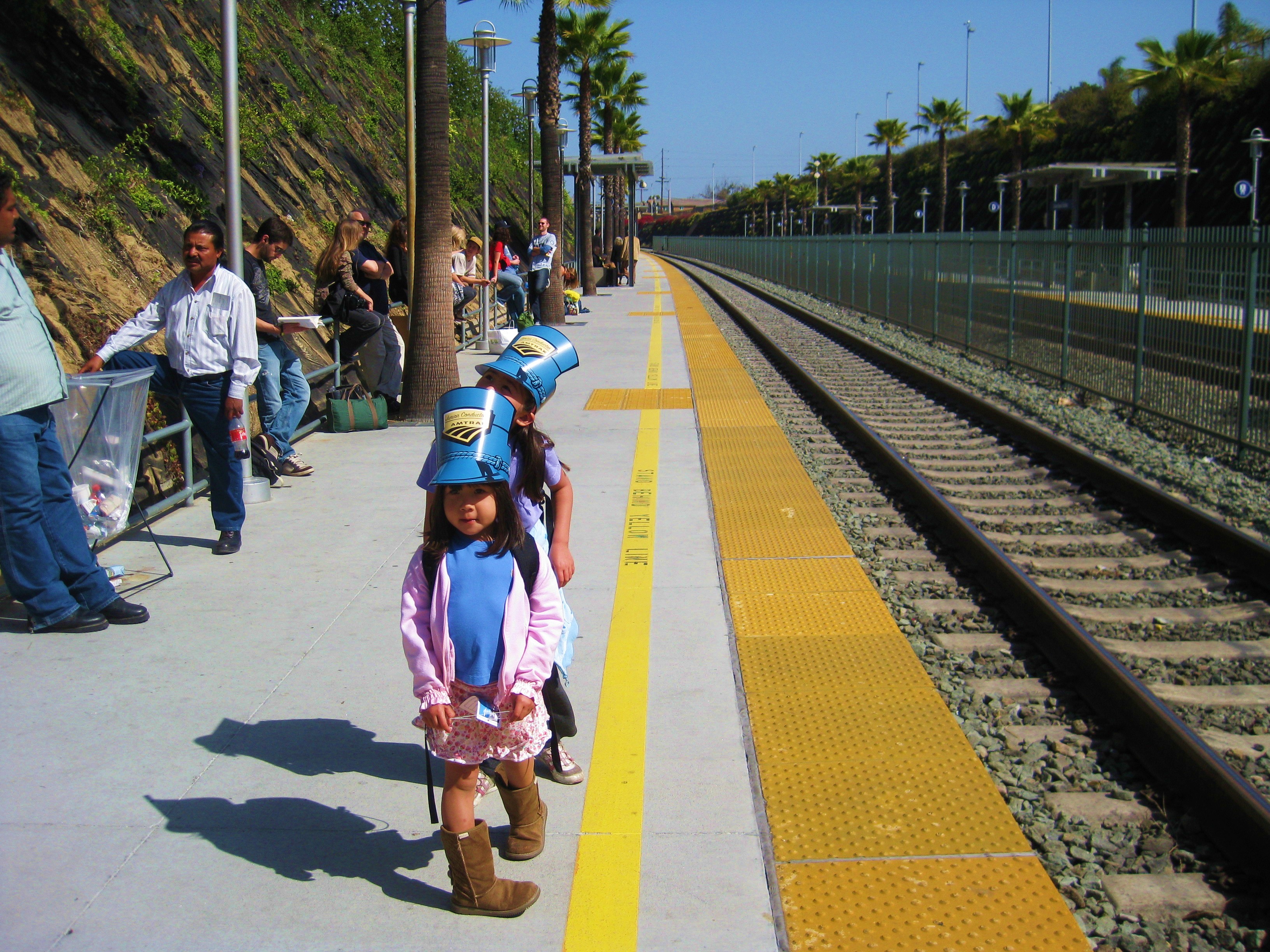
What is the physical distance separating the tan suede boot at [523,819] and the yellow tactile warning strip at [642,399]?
8.35 metres

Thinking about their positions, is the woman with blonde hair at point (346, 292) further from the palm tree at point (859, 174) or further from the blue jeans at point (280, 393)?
the palm tree at point (859, 174)

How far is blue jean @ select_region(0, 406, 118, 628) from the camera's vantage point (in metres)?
4.73

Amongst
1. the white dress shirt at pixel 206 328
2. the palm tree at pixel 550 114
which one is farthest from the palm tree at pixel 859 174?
the white dress shirt at pixel 206 328

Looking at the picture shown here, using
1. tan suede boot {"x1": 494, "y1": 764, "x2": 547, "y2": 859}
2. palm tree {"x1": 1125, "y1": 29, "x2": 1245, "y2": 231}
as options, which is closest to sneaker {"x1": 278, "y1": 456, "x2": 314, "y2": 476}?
tan suede boot {"x1": 494, "y1": 764, "x2": 547, "y2": 859}

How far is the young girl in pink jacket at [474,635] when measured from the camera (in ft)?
9.60

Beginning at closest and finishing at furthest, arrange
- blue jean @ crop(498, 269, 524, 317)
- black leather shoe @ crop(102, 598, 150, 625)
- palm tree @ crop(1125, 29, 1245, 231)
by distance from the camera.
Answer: black leather shoe @ crop(102, 598, 150, 625) → blue jean @ crop(498, 269, 524, 317) → palm tree @ crop(1125, 29, 1245, 231)

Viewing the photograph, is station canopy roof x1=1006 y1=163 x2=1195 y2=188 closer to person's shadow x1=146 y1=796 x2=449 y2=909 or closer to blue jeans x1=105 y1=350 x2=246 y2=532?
blue jeans x1=105 y1=350 x2=246 y2=532

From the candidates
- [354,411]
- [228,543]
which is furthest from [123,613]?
[354,411]

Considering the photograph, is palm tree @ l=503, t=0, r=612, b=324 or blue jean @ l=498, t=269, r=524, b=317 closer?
blue jean @ l=498, t=269, r=524, b=317

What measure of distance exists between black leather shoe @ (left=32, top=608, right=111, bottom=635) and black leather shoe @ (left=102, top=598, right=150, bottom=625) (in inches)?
2.8

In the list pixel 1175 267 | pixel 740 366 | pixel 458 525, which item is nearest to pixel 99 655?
pixel 458 525

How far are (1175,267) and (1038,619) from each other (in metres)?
6.77

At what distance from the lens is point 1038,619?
17.3 ft

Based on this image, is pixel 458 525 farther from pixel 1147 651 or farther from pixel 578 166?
pixel 578 166
